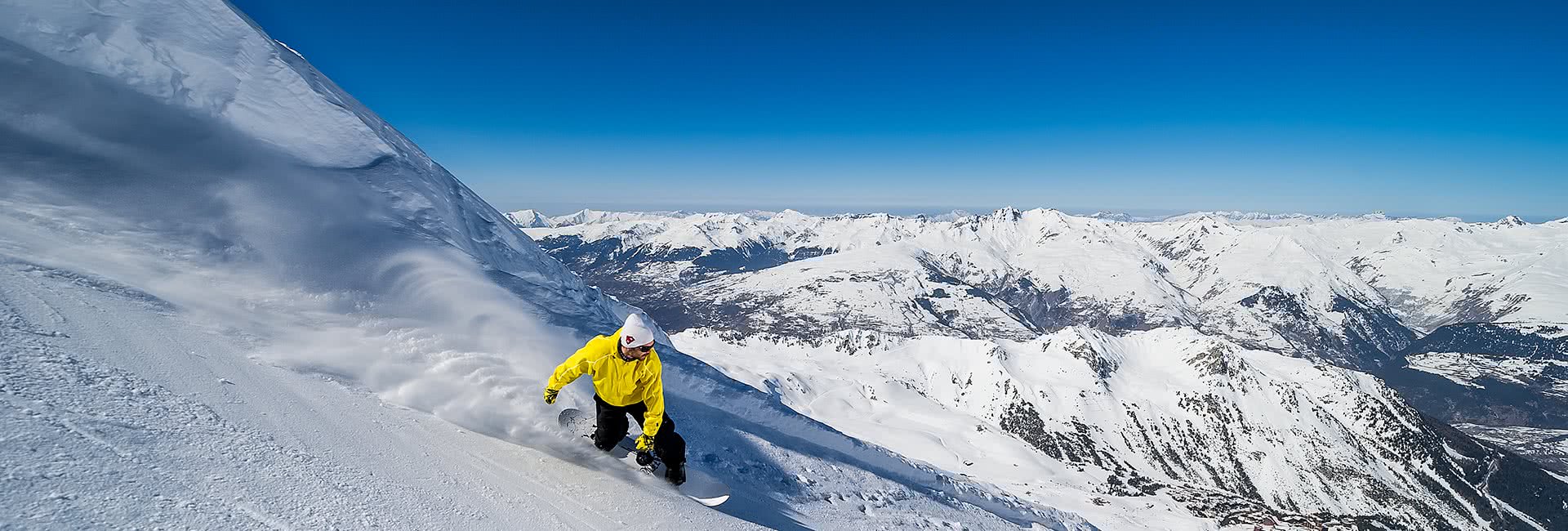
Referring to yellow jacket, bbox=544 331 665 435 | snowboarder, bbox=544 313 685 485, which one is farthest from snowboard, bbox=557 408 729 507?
yellow jacket, bbox=544 331 665 435

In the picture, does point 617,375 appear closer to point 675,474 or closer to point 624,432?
point 624,432

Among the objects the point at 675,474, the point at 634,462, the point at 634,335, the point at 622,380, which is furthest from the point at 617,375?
the point at 675,474

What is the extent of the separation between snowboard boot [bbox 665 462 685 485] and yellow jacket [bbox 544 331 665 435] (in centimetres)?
113

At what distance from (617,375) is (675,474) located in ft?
6.97

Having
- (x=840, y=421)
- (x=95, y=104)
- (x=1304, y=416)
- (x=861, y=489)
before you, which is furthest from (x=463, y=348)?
(x=1304, y=416)

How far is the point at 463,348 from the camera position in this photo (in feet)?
31.2

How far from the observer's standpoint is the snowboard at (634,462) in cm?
905

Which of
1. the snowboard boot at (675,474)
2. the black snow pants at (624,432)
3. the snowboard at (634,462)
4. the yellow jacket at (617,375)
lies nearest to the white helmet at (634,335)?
the yellow jacket at (617,375)

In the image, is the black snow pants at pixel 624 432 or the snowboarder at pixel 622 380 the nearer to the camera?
the snowboarder at pixel 622 380

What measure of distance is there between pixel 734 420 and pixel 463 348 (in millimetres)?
6473

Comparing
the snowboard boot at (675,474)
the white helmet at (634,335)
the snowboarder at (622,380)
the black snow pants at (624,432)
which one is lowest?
the snowboard boot at (675,474)

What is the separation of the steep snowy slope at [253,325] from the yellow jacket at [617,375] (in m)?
1.18

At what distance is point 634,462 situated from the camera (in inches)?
365

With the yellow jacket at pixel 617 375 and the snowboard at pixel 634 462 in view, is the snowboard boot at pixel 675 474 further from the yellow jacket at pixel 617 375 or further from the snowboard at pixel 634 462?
the yellow jacket at pixel 617 375
